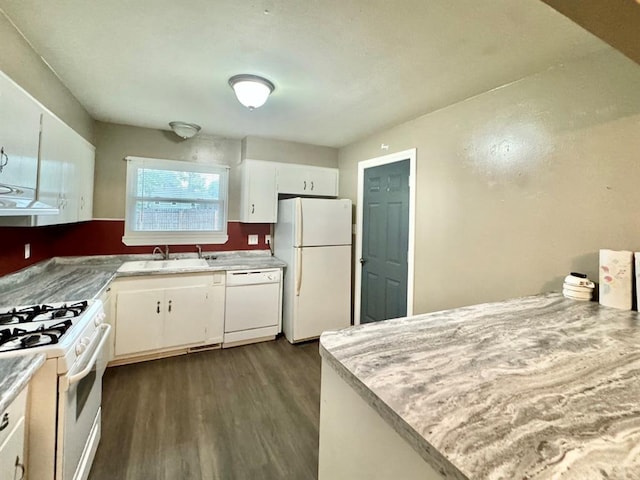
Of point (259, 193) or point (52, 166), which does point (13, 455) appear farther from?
point (259, 193)

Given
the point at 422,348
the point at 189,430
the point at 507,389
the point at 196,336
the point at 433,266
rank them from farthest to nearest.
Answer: the point at 196,336 < the point at 433,266 < the point at 189,430 < the point at 422,348 < the point at 507,389

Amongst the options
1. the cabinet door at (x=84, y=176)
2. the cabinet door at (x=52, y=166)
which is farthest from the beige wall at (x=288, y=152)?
the cabinet door at (x=52, y=166)

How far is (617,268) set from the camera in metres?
1.44

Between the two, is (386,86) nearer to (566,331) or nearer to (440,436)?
(566,331)

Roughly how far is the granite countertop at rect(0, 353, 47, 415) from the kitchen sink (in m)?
1.74

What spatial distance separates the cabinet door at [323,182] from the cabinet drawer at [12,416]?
123 inches

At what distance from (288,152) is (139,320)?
8.00 ft

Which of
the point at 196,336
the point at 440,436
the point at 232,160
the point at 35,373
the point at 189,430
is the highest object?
the point at 232,160

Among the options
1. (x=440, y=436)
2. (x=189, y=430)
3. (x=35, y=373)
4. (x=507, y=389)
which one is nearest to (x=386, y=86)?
(x=507, y=389)

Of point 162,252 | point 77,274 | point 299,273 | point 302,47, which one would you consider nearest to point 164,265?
point 162,252

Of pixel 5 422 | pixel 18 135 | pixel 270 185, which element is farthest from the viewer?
pixel 270 185

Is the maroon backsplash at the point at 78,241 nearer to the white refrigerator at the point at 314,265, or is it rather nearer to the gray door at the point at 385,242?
the white refrigerator at the point at 314,265

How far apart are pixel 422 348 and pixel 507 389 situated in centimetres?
27

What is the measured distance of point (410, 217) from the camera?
2.83m
